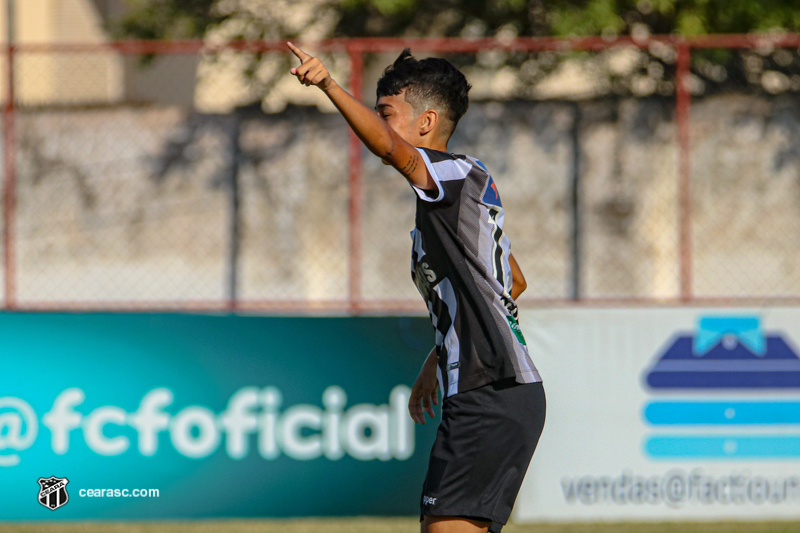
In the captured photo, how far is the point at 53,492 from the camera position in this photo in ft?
18.2

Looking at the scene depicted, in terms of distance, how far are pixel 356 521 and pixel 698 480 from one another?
6.61 ft

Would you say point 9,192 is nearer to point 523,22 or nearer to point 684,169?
point 523,22

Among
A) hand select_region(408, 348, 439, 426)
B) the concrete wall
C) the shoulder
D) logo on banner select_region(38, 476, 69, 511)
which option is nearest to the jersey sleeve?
the shoulder

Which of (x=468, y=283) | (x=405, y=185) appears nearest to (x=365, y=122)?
(x=468, y=283)

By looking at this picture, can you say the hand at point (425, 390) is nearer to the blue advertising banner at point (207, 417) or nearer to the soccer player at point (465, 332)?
the soccer player at point (465, 332)

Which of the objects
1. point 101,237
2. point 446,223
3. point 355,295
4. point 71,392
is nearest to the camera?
point 446,223

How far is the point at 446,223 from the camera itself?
296 cm

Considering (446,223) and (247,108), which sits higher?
(247,108)

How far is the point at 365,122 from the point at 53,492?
3.80 metres

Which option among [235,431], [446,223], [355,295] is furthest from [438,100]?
[355,295]

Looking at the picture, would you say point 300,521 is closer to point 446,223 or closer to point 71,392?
point 71,392

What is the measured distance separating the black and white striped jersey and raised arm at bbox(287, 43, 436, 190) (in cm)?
19

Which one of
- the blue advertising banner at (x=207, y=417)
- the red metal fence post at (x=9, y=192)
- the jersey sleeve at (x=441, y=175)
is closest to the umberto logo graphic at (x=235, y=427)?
the blue advertising banner at (x=207, y=417)

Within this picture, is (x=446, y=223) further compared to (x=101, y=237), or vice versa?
(x=101, y=237)
